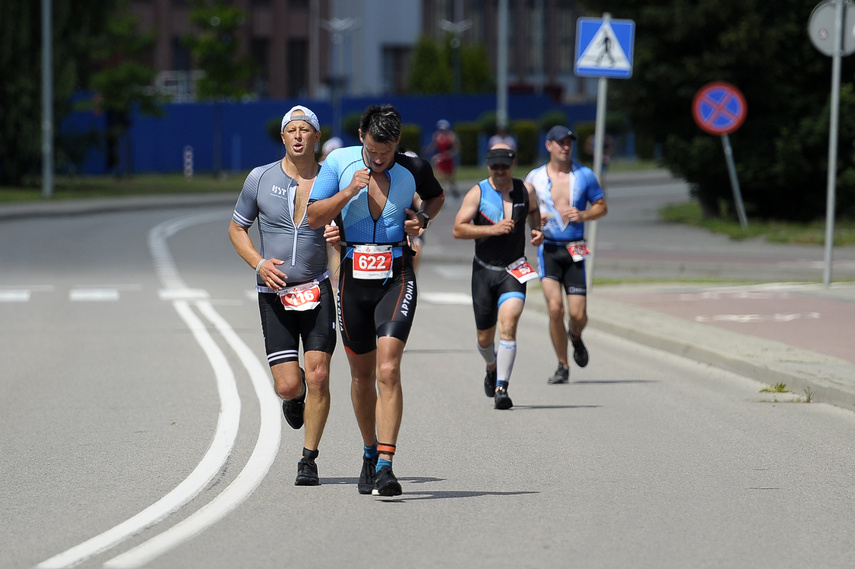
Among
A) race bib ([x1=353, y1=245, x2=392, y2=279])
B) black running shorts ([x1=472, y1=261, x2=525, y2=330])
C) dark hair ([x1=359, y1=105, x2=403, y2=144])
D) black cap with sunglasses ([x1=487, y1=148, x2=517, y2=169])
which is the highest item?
dark hair ([x1=359, y1=105, x2=403, y2=144])

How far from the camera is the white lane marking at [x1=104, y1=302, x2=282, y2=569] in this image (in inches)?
240

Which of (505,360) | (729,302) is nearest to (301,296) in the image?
(505,360)

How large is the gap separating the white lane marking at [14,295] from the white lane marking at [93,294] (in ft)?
1.80

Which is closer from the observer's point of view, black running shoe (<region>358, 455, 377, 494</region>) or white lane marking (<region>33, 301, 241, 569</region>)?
white lane marking (<region>33, 301, 241, 569</region>)

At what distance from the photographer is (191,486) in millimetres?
7559

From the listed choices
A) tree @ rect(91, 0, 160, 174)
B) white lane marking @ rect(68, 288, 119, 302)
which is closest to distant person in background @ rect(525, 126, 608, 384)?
white lane marking @ rect(68, 288, 119, 302)

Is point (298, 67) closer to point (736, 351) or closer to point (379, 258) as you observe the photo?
point (736, 351)

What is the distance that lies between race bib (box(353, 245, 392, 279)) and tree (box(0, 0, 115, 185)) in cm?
3554

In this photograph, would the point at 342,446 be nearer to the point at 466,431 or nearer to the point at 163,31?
the point at 466,431

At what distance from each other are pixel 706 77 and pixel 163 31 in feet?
155

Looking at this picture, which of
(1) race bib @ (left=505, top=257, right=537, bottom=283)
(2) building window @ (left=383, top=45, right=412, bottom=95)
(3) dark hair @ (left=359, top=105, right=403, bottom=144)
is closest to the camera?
(3) dark hair @ (left=359, top=105, right=403, bottom=144)

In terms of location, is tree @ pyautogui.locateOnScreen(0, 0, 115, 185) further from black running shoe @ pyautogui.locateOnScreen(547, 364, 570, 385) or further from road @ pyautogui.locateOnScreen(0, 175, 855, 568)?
black running shoe @ pyautogui.locateOnScreen(547, 364, 570, 385)

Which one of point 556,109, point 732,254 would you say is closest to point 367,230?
point 732,254

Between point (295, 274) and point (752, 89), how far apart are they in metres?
23.4
